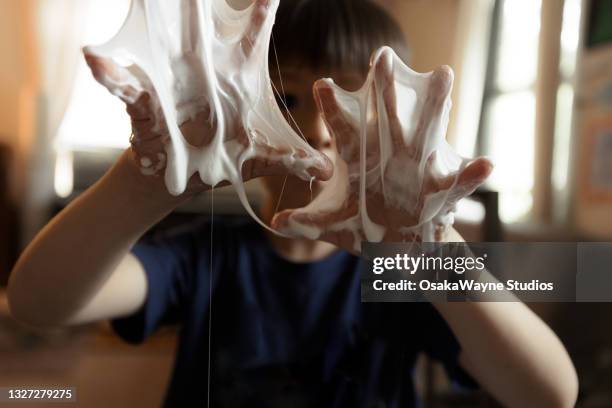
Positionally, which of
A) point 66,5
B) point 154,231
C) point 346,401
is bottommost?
point 346,401

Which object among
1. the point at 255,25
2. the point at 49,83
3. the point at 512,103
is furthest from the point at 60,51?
the point at 512,103

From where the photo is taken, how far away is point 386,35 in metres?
0.28

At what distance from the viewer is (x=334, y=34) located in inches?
11.3

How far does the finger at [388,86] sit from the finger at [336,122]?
0.07 feet

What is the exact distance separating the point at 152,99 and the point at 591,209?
0.24m

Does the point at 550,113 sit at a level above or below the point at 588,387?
above

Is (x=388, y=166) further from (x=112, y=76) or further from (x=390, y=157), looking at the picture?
(x=112, y=76)

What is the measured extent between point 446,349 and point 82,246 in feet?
0.72

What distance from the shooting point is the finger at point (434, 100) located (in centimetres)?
22

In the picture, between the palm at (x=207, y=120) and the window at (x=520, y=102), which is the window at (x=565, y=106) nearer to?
the window at (x=520, y=102)

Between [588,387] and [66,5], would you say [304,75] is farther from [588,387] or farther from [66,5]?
[588,387]

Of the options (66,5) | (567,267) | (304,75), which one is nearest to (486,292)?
(567,267)

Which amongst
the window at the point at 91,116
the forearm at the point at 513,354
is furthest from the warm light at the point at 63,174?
the forearm at the point at 513,354

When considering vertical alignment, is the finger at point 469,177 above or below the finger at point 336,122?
below
